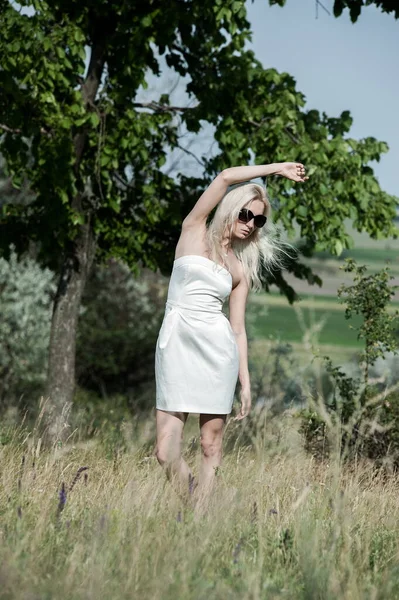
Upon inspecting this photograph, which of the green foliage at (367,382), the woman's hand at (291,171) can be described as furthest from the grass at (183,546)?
the green foliage at (367,382)

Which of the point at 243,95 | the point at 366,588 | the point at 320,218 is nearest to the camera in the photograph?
the point at 366,588

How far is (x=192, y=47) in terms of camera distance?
10062 millimetres

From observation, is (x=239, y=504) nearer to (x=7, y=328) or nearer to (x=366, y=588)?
(x=366, y=588)

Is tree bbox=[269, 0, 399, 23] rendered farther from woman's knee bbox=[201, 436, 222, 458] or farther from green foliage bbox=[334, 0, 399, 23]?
woman's knee bbox=[201, 436, 222, 458]

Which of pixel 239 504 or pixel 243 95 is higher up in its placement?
pixel 243 95

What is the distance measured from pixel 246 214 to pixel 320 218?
4324 mm

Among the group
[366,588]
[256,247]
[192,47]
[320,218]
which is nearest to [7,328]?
[192,47]

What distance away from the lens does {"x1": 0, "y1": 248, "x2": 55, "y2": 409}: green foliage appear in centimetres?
1709

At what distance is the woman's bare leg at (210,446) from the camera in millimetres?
4508

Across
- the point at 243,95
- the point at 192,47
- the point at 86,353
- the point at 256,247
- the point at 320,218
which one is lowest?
the point at 86,353

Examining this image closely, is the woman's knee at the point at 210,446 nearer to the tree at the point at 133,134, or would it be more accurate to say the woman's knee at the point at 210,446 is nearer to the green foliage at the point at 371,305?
the green foliage at the point at 371,305

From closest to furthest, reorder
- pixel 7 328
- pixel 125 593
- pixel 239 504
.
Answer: pixel 125 593
pixel 239 504
pixel 7 328

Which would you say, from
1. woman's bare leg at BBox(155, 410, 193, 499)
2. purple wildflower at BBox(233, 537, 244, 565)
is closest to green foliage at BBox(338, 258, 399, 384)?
woman's bare leg at BBox(155, 410, 193, 499)

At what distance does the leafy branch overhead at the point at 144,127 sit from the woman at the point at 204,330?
4.05 metres
